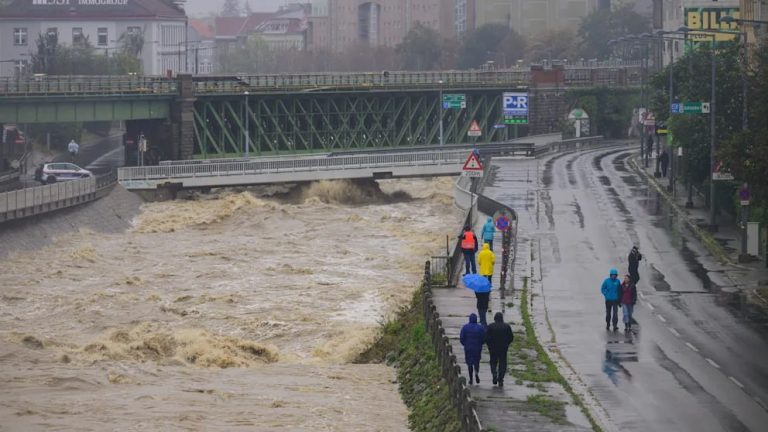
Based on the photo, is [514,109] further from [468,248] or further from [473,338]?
[473,338]

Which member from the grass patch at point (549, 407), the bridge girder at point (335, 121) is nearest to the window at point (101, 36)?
the bridge girder at point (335, 121)

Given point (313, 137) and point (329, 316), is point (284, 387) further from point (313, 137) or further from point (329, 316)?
point (313, 137)

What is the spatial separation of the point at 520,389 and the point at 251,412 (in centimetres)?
574

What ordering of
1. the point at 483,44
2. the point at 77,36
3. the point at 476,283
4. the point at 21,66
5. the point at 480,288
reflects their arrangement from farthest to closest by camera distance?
the point at 483,44, the point at 77,36, the point at 21,66, the point at 480,288, the point at 476,283

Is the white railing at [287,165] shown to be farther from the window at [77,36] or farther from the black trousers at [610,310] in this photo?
the window at [77,36]

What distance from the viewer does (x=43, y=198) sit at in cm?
6600

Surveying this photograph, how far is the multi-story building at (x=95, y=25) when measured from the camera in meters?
156

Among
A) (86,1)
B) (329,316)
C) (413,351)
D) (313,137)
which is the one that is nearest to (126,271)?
(329,316)

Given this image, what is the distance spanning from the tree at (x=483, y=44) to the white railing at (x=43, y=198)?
120 m

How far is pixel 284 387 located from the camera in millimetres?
35250

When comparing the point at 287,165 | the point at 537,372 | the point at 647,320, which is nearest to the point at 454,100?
the point at 287,165

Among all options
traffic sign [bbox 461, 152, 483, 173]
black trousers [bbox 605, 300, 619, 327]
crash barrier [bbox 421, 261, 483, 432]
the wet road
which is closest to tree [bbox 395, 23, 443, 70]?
the wet road

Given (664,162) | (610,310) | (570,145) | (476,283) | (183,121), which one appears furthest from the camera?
(570,145)

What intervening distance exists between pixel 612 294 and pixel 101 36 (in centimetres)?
13396
